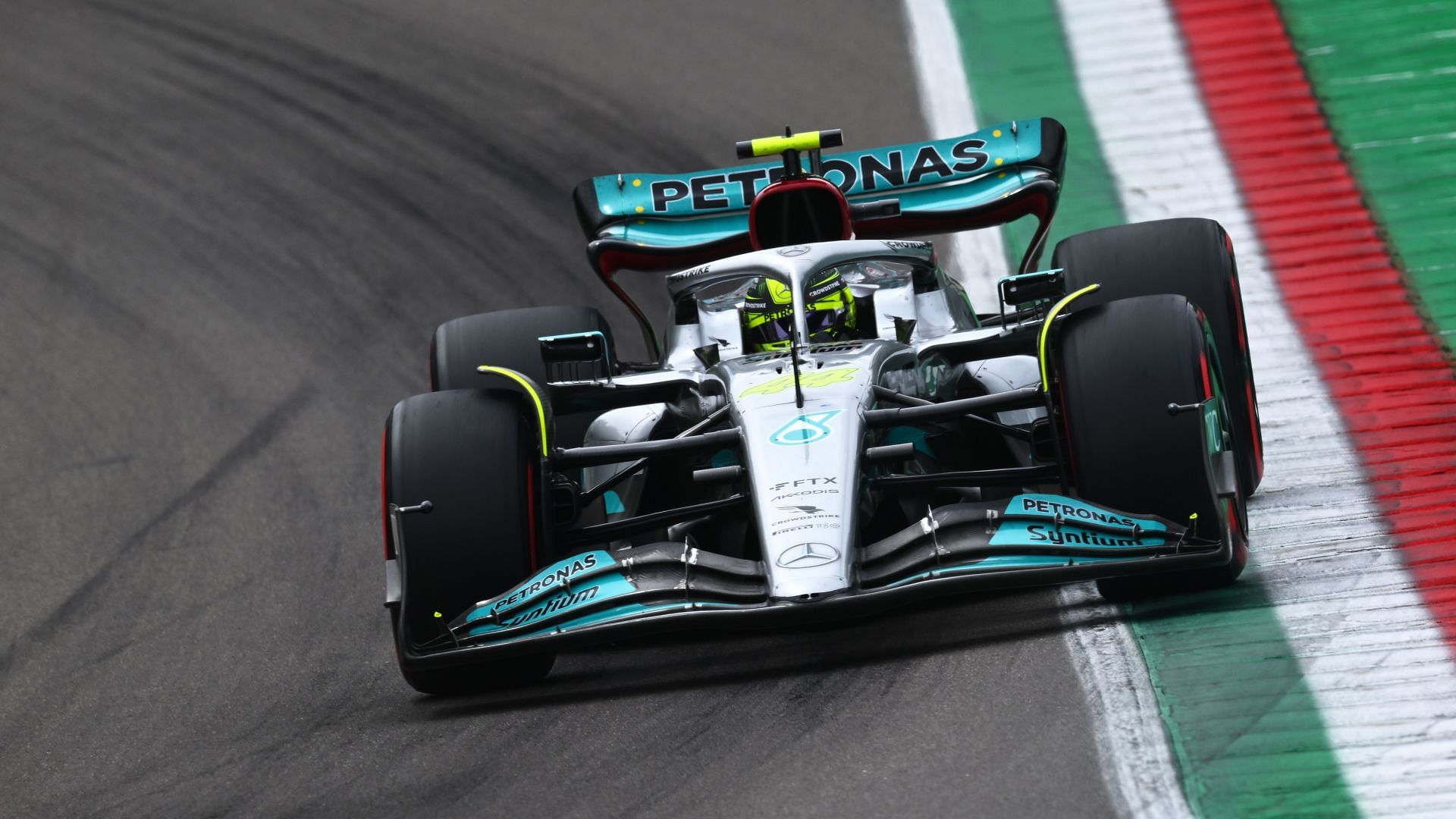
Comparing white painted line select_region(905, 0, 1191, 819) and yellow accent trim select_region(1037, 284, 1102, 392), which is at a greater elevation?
yellow accent trim select_region(1037, 284, 1102, 392)

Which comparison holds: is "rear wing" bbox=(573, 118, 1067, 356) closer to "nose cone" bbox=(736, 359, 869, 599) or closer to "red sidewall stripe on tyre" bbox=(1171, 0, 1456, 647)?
"red sidewall stripe on tyre" bbox=(1171, 0, 1456, 647)

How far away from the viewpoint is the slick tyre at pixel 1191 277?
8391mm

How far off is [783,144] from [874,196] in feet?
2.62

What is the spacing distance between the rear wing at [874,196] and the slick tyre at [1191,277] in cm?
118

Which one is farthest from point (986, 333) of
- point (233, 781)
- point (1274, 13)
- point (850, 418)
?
point (1274, 13)

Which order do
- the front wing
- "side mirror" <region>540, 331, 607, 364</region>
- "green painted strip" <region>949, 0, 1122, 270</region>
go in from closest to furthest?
the front wing < "side mirror" <region>540, 331, 607, 364</region> < "green painted strip" <region>949, 0, 1122, 270</region>

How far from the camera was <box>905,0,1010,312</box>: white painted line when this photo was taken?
503 inches

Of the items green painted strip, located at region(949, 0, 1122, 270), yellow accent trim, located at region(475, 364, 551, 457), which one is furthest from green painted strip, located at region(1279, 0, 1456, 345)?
yellow accent trim, located at region(475, 364, 551, 457)

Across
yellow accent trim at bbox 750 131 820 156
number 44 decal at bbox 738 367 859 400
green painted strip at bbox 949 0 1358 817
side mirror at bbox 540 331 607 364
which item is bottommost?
green painted strip at bbox 949 0 1358 817

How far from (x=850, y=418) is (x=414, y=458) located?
1578 millimetres

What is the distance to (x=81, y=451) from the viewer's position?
11.5 metres

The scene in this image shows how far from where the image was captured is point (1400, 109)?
1286cm

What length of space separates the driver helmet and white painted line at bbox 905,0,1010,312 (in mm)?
3551

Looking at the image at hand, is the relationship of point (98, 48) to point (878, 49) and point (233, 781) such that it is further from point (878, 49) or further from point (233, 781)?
point (233, 781)
